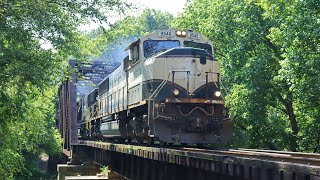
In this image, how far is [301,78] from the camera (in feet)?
59.2

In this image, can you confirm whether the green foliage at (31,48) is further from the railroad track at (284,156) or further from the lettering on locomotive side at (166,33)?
the railroad track at (284,156)

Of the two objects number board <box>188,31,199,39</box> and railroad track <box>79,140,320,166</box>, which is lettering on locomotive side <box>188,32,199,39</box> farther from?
railroad track <box>79,140,320,166</box>

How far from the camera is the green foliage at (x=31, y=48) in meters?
14.6

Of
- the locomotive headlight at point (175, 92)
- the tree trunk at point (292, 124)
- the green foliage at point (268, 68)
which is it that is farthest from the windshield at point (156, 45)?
the tree trunk at point (292, 124)

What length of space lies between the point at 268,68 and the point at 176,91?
10.8 metres

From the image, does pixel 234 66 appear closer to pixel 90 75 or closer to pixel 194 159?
pixel 194 159

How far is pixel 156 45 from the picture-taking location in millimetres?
15648

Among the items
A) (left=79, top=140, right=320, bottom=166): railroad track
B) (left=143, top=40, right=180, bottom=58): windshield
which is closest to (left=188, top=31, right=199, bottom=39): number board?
(left=143, top=40, right=180, bottom=58): windshield

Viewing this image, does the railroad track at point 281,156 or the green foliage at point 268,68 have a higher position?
the green foliage at point 268,68

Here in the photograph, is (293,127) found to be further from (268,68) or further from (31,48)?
(31,48)

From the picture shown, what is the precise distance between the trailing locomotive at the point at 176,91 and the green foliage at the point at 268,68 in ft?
14.0

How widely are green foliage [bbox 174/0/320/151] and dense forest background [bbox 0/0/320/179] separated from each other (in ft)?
0.15

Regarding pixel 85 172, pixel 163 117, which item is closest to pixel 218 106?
pixel 163 117

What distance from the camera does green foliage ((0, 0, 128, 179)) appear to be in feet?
48.0
